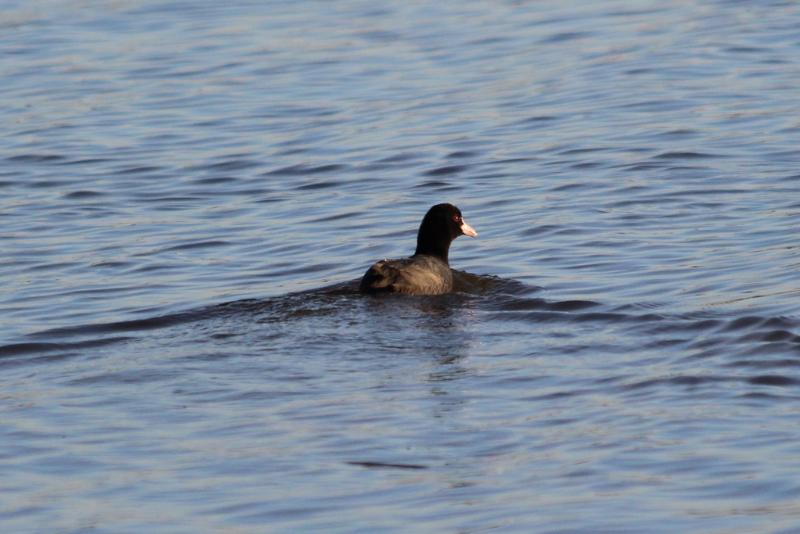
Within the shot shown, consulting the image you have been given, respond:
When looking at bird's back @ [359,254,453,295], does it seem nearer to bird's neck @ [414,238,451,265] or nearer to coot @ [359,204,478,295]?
coot @ [359,204,478,295]

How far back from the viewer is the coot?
10992 mm

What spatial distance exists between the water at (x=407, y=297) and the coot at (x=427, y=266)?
176 millimetres

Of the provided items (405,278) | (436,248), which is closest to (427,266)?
(405,278)

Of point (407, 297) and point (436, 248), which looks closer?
point (407, 297)

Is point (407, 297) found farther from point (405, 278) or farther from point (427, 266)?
point (427, 266)

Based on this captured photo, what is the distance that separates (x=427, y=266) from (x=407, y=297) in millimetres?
447

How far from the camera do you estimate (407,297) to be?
11031mm

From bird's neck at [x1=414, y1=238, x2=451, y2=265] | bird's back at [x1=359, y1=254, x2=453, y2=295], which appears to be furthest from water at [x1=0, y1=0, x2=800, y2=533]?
bird's neck at [x1=414, y1=238, x2=451, y2=265]

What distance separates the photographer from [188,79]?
78.8 ft

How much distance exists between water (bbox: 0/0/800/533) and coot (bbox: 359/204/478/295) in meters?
0.18

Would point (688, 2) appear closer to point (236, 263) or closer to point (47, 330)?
point (236, 263)

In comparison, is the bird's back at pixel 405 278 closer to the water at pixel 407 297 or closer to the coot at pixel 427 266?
the coot at pixel 427 266

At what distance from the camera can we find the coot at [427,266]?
10992 mm

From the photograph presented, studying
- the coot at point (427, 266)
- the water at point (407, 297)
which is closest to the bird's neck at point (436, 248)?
the coot at point (427, 266)
